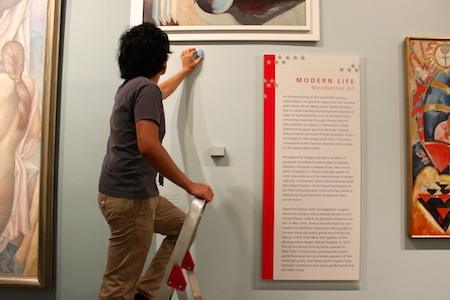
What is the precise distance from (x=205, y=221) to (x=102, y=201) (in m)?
0.55

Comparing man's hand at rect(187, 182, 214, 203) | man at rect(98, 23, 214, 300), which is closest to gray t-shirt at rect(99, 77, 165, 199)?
man at rect(98, 23, 214, 300)

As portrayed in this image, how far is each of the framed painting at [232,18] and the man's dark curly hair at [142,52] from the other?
35cm

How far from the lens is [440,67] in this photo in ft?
5.46

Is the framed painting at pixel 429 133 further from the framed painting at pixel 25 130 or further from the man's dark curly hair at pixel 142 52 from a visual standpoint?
the framed painting at pixel 25 130

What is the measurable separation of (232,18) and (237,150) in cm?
62

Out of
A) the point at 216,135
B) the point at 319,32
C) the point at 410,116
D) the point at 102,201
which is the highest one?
the point at 319,32

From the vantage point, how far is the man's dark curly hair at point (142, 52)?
4.26 feet

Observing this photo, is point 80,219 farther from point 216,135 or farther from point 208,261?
point 216,135

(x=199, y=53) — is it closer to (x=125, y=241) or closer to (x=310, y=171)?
(x=310, y=171)

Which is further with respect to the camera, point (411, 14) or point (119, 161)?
point (411, 14)

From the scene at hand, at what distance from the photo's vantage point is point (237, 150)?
1655mm

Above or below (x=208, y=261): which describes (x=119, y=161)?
above

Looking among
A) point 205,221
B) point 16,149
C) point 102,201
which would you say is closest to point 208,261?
point 205,221

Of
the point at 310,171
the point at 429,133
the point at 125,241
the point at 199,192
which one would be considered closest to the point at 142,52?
the point at 199,192
